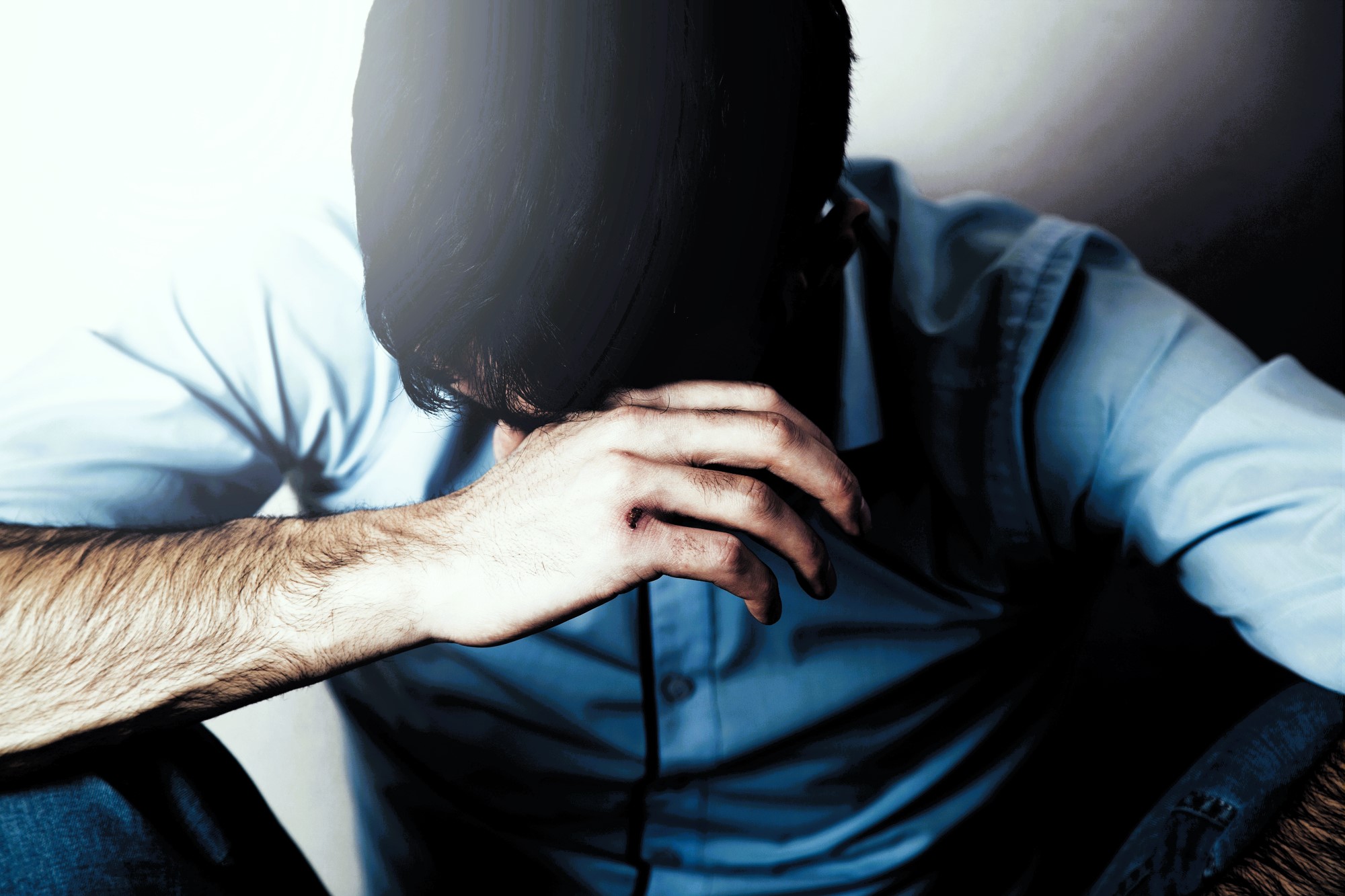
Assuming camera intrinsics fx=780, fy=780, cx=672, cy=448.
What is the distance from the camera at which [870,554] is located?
52cm

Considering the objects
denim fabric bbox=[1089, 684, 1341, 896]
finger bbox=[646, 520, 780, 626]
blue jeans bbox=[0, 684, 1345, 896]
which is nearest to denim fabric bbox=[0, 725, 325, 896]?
blue jeans bbox=[0, 684, 1345, 896]

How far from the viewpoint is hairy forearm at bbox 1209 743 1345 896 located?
38 cm

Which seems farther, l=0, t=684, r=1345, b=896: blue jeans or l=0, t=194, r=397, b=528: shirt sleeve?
l=0, t=194, r=397, b=528: shirt sleeve

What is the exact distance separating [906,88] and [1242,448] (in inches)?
14.0

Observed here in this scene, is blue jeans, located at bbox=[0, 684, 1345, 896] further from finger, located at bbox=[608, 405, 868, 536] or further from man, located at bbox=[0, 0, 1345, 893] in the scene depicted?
finger, located at bbox=[608, 405, 868, 536]

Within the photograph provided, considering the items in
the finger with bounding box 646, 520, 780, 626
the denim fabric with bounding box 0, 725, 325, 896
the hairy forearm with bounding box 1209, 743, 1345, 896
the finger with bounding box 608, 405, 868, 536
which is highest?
the finger with bounding box 608, 405, 868, 536

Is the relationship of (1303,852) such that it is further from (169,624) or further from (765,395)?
(169,624)

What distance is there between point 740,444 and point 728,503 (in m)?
0.03

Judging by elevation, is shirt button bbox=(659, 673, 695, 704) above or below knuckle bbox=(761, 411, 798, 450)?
below

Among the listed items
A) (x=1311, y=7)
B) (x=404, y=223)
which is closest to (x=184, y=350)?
(x=404, y=223)

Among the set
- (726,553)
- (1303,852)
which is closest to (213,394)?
(726,553)

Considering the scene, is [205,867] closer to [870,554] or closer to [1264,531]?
[870,554]

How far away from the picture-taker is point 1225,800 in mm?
397

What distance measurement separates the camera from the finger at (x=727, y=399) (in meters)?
0.38
